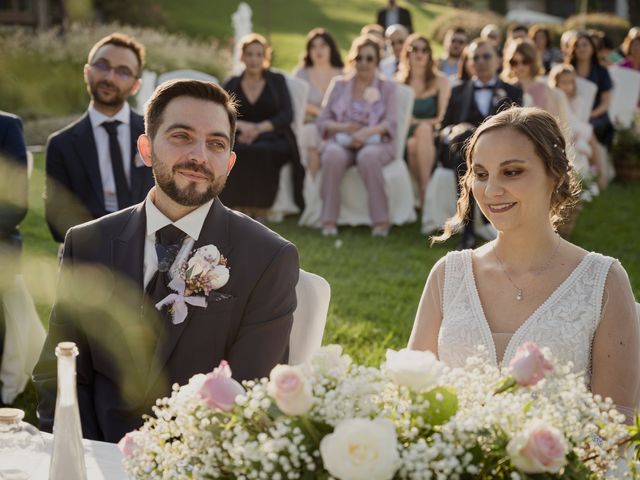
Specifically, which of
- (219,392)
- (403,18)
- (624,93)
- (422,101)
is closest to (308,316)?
(219,392)

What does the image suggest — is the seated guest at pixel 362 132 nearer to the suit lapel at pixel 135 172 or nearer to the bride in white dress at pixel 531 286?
the suit lapel at pixel 135 172

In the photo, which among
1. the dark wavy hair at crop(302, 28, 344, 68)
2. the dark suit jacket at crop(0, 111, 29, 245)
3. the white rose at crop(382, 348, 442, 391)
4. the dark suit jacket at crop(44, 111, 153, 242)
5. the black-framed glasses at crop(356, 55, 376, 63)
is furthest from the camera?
the dark wavy hair at crop(302, 28, 344, 68)

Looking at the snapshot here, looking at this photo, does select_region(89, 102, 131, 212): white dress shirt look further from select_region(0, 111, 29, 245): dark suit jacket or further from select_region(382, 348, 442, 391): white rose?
select_region(382, 348, 442, 391): white rose

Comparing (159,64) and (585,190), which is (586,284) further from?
(159,64)

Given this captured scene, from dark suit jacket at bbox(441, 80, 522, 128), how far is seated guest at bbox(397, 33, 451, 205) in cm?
109

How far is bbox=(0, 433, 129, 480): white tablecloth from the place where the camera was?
2.22m

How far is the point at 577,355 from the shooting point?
9.58 ft

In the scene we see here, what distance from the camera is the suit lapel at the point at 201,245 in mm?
2936

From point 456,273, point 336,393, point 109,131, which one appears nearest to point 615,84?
point 109,131

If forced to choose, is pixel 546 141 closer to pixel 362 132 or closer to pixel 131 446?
pixel 131 446

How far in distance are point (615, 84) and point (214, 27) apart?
26.2m

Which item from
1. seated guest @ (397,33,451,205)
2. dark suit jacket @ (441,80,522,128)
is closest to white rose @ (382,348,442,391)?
dark suit jacket @ (441,80,522,128)

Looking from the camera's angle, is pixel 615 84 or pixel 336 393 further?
pixel 615 84

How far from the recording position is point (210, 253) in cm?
292
